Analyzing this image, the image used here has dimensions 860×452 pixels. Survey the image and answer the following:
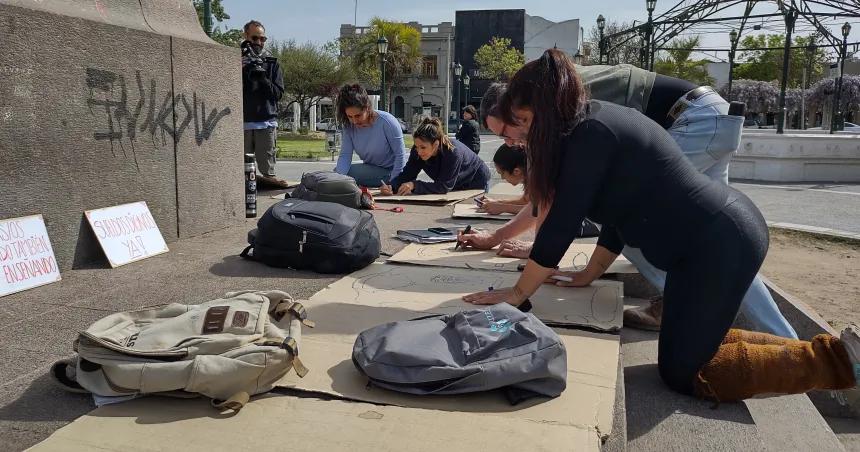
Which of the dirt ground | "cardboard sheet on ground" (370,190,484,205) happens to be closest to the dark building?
the dirt ground

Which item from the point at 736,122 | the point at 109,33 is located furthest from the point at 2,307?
the point at 736,122

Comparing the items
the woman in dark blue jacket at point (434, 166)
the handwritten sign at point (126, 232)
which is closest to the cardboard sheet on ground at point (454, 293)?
the handwritten sign at point (126, 232)

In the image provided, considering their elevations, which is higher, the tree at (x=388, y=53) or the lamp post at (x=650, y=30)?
the tree at (x=388, y=53)

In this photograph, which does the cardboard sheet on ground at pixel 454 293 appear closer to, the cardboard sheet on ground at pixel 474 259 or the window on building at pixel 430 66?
the cardboard sheet on ground at pixel 474 259

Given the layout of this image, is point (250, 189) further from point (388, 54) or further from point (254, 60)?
point (388, 54)

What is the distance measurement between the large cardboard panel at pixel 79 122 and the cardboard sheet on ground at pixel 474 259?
1.66 metres

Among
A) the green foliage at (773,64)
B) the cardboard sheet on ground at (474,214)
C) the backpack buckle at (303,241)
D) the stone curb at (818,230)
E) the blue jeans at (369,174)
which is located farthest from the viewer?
the green foliage at (773,64)

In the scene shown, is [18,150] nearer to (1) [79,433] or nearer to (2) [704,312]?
(1) [79,433]

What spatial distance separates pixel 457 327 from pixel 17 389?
143 cm

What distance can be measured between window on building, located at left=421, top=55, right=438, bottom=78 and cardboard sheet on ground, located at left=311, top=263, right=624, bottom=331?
61.4 metres

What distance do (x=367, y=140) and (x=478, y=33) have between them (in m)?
60.8

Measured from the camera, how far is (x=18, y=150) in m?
3.30

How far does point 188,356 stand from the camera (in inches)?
79.6

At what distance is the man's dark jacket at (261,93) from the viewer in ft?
22.5
